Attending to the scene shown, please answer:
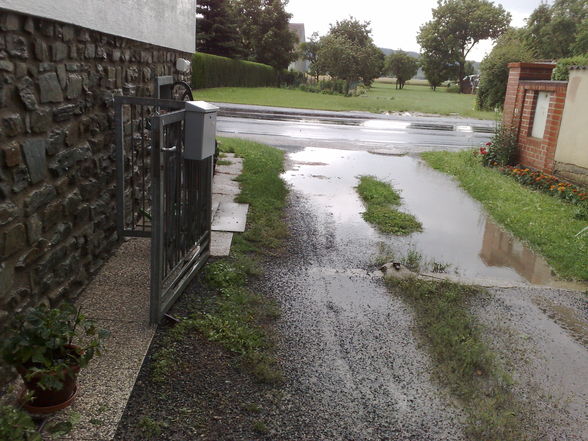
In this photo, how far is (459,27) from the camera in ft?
241

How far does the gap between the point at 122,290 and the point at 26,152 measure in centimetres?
154

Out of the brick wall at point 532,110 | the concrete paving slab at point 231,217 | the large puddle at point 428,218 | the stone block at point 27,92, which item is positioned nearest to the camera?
the stone block at point 27,92

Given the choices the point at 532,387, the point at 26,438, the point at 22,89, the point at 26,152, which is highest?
the point at 22,89

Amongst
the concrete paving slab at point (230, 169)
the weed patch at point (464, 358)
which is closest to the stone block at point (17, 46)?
the weed patch at point (464, 358)

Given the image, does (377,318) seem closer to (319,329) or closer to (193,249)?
(319,329)

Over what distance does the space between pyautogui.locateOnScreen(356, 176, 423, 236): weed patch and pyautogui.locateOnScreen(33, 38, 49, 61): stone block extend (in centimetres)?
456

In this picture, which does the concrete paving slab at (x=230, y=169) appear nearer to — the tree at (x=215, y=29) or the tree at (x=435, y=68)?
the tree at (x=215, y=29)

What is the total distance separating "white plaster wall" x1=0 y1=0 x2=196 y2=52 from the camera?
3.48 m

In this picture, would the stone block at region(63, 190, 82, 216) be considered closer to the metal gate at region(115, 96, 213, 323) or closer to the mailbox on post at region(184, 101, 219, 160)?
the metal gate at region(115, 96, 213, 323)

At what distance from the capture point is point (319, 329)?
4254 mm

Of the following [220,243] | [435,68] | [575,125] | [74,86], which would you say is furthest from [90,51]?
[435,68]

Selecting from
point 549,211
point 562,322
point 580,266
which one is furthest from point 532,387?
point 549,211

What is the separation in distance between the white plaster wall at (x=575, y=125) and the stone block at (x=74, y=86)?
26.7 feet

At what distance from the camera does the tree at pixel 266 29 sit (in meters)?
47.0
